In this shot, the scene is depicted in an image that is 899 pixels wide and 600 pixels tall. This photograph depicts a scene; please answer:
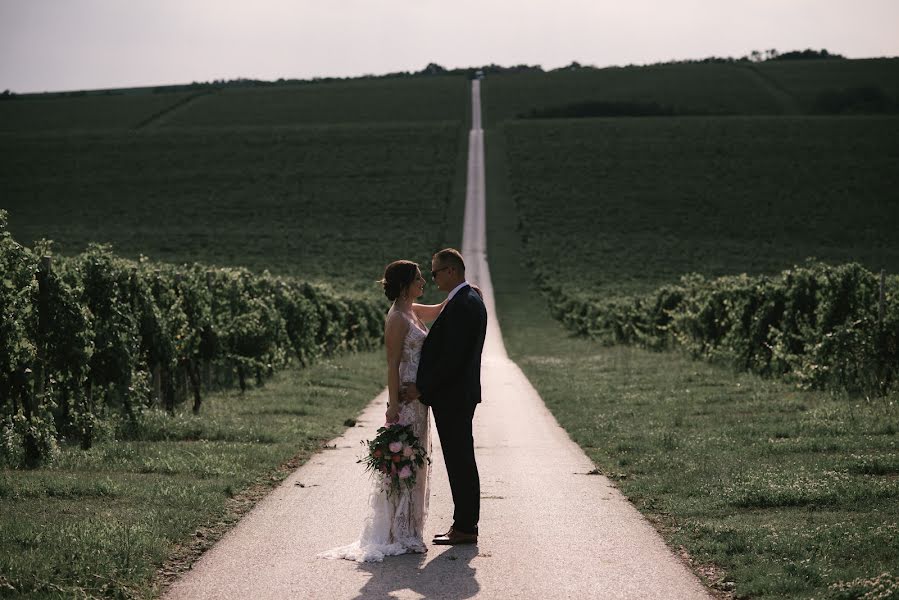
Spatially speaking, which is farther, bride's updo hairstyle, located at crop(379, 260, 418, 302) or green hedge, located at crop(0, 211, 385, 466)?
green hedge, located at crop(0, 211, 385, 466)

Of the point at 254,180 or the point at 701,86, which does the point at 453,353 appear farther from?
the point at 701,86

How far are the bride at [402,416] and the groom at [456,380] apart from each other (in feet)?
0.37

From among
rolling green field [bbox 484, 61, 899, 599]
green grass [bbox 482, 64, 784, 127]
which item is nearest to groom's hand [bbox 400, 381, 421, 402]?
rolling green field [bbox 484, 61, 899, 599]

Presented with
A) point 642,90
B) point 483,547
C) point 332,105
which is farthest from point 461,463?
point 642,90

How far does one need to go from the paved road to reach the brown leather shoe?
8 centimetres

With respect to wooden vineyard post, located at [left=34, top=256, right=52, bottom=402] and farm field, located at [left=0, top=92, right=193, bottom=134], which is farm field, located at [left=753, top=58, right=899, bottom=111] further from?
wooden vineyard post, located at [left=34, top=256, right=52, bottom=402]

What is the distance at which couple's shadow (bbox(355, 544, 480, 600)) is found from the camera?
651 cm

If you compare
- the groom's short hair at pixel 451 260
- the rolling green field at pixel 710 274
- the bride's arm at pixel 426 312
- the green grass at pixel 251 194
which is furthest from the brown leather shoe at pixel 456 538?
the green grass at pixel 251 194

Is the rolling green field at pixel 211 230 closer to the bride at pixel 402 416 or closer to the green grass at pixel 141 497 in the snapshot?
the green grass at pixel 141 497

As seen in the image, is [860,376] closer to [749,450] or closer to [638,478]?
[749,450]

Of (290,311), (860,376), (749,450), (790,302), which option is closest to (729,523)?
(749,450)

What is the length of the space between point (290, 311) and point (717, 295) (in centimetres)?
1004

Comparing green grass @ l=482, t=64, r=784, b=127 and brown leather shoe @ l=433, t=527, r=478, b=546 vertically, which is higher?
green grass @ l=482, t=64, r=784, b=127

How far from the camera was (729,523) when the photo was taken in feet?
26.7
